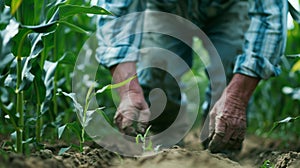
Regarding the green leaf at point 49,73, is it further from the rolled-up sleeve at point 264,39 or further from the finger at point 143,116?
the rolled-up sleeve at point 264,39

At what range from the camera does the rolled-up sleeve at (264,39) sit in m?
1.75

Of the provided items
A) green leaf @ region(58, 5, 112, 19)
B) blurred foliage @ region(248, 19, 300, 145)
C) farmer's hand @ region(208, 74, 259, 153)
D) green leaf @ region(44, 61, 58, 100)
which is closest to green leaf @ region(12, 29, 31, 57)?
green leaf @ region(58, 5, 112, 19)

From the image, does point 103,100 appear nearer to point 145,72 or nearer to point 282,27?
point 145,72

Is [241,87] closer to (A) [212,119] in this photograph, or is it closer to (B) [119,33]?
(A) [212,119]

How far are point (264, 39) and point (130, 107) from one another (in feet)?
1.74

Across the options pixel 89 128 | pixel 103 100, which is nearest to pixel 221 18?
pixel 89 128

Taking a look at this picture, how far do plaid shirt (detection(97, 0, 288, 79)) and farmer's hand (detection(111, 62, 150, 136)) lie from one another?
4 cm

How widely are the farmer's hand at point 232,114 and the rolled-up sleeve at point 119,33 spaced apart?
1.17 feet

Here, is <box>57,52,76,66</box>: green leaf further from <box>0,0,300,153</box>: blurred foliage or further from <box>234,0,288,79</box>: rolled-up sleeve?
<box>234,0,288,79</box>: rolled-up sleeve

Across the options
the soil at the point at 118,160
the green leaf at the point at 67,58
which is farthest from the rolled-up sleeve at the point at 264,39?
the green leaf at the point at 67,58

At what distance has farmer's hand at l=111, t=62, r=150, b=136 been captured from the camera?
66.9 inches

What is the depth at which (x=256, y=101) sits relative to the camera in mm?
3479

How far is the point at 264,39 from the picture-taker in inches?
69.8

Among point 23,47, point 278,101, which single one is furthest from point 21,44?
point 278,101
